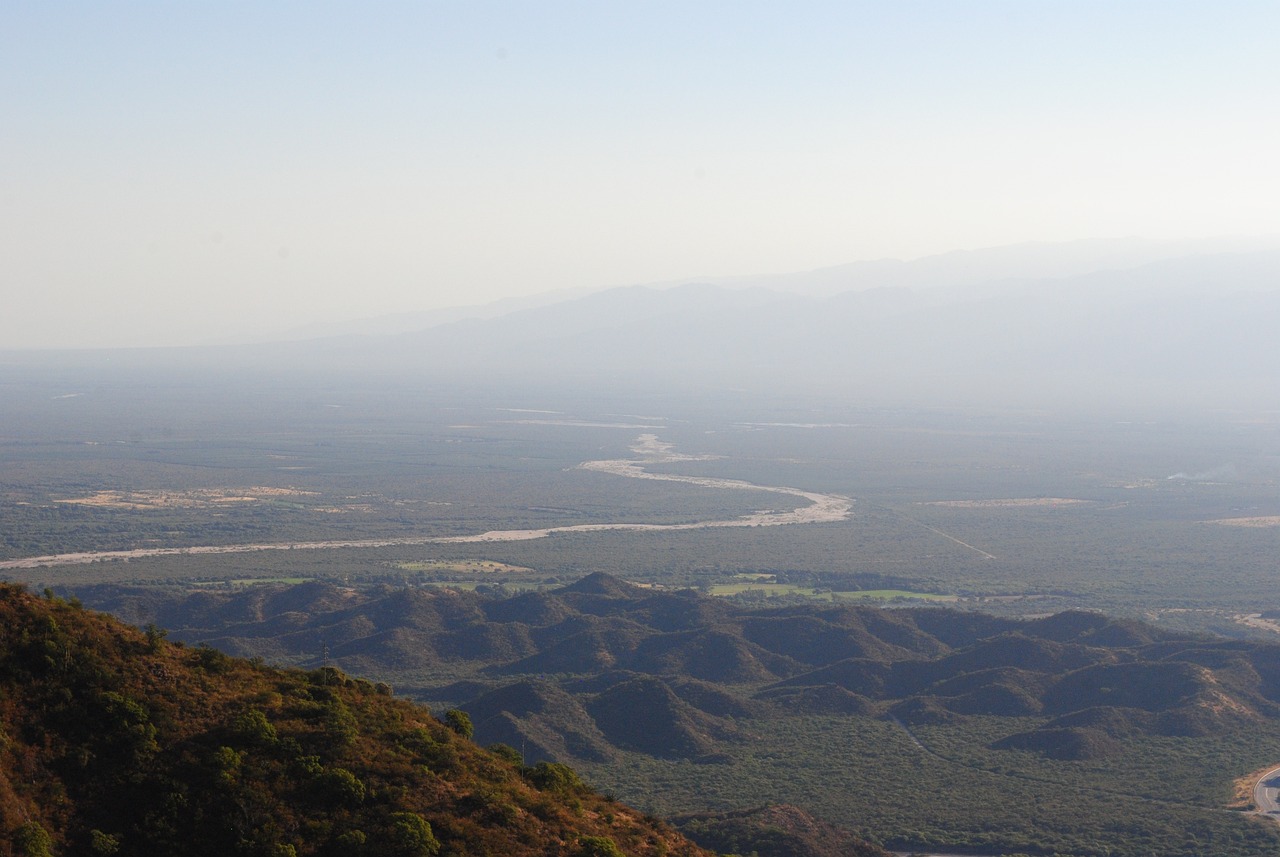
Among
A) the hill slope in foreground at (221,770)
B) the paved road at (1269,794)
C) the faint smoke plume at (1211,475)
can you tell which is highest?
the hill slope in foreground at (221,770)

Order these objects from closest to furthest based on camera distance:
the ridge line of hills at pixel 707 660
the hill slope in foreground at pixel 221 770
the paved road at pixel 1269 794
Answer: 1. the hill slope in foreground at pixel 221 770
2. the paved road at pixel 1269 794
3. the ridge line of hills at pixel 707 660

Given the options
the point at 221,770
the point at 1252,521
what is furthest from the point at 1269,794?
the point at 1252,521

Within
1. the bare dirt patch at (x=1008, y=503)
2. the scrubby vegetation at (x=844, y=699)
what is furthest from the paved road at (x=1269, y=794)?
the bare dirt patch at (x=1008, y=503)

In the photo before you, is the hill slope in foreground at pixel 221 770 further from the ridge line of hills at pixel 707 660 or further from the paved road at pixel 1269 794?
the paved road at pixel 1269 794

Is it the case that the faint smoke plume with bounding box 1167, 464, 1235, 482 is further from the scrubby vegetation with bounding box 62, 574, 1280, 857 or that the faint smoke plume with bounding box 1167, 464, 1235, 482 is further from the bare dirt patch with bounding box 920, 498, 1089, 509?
the scrubby vegetation with bounding box 62, 574, 1280, 857

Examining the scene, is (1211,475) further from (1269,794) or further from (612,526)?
(1269,794)

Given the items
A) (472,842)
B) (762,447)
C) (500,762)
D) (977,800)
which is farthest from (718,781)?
(762,447)
